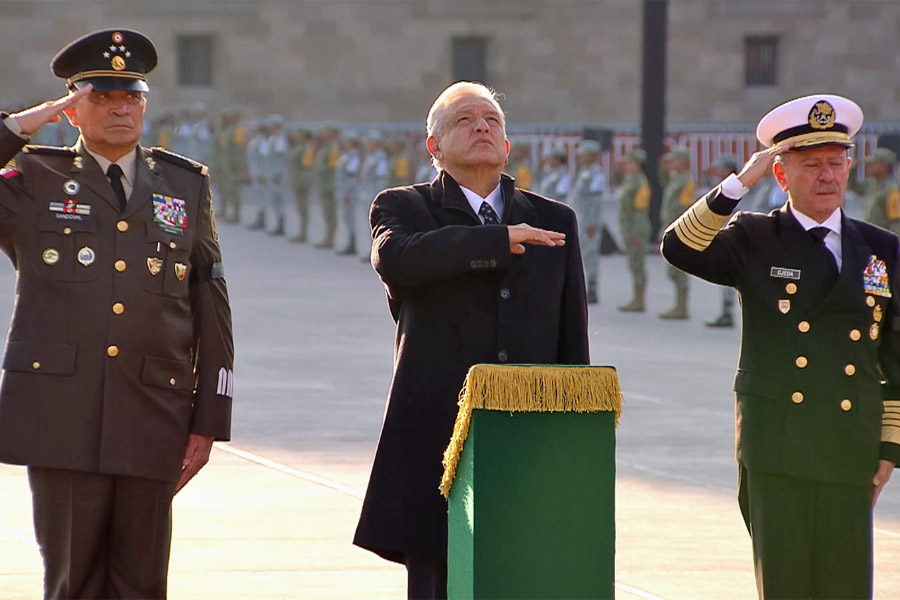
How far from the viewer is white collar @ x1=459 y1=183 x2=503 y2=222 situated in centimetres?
516

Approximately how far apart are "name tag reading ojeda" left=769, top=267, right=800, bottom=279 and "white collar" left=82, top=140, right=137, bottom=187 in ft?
5.62

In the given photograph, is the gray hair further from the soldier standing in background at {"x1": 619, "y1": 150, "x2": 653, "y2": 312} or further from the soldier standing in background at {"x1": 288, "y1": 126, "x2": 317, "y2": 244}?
the soldier standing in background at {"x1": 288, "y1": 126, "x2": 317, "y2": 244}

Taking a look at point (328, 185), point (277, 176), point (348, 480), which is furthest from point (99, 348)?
point (277, 176)

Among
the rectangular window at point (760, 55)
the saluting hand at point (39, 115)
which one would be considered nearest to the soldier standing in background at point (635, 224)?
the saluting hand at point (39, 115)

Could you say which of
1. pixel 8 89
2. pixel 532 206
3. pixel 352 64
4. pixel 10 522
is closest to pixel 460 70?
pixel 352 64

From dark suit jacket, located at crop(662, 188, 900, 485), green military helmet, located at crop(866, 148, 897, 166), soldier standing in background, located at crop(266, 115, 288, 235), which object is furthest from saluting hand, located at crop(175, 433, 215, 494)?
soldier standing in background, located at crop(266, 115, 288, 235)

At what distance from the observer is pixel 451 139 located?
5078 millimetres

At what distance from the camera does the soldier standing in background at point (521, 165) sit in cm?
2167

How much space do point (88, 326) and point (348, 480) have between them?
15.9 feet

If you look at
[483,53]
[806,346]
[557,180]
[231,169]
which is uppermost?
[483,53]

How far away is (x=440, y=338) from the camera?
16.8ft

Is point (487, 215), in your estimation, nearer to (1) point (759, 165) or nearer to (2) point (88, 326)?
(1) point (759, 165)

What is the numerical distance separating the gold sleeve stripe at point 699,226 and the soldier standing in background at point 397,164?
21065 mm

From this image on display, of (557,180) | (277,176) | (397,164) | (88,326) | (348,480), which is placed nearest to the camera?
(88,326)
